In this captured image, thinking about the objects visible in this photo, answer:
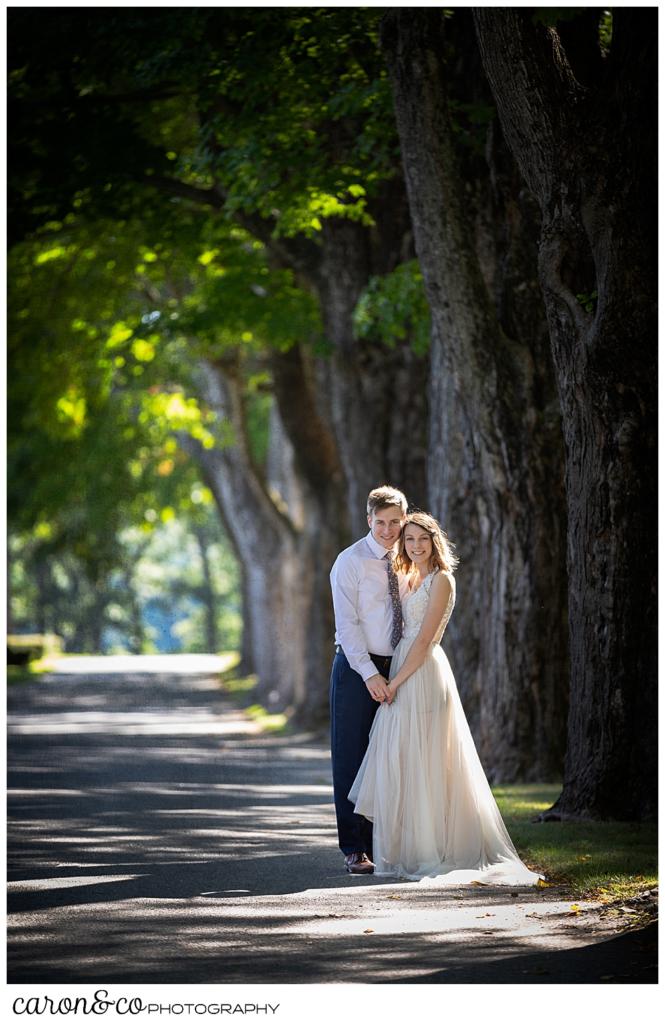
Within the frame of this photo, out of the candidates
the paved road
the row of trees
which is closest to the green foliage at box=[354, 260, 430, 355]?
A: the row of trees

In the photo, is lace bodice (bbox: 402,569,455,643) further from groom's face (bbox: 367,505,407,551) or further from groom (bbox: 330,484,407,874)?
groom's face (bbox: 367,505,407,551)

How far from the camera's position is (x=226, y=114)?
60.4 feet

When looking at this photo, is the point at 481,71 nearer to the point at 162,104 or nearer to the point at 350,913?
the point at 162,104

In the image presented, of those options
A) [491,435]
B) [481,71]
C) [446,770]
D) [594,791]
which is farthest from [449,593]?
[481,71]

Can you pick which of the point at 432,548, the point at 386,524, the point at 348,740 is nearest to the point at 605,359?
the point at 432,548

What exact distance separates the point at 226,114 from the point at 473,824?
10663 millimetres

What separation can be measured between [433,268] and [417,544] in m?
4.62

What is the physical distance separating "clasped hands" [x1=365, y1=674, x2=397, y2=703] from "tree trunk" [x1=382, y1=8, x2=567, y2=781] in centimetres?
517

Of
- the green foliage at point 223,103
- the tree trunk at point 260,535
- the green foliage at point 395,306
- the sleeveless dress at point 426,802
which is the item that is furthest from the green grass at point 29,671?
the sleeveless dress at point 426,802

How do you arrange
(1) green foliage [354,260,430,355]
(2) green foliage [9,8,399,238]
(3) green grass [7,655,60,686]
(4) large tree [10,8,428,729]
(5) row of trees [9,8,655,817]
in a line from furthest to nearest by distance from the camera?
(3) green grass [7,655,60,686], (1) green foliage [354,260,430,355], (4) large tree [10,8,428,729], (2) green foliage [9,8,399,238], (5) row of trees [9,8,655,817]

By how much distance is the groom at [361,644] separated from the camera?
1033 centimetres

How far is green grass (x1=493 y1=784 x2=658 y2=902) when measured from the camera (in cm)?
931

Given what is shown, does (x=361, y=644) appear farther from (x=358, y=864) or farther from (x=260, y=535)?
(x=260, y=535)

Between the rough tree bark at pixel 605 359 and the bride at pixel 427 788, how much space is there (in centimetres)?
162
